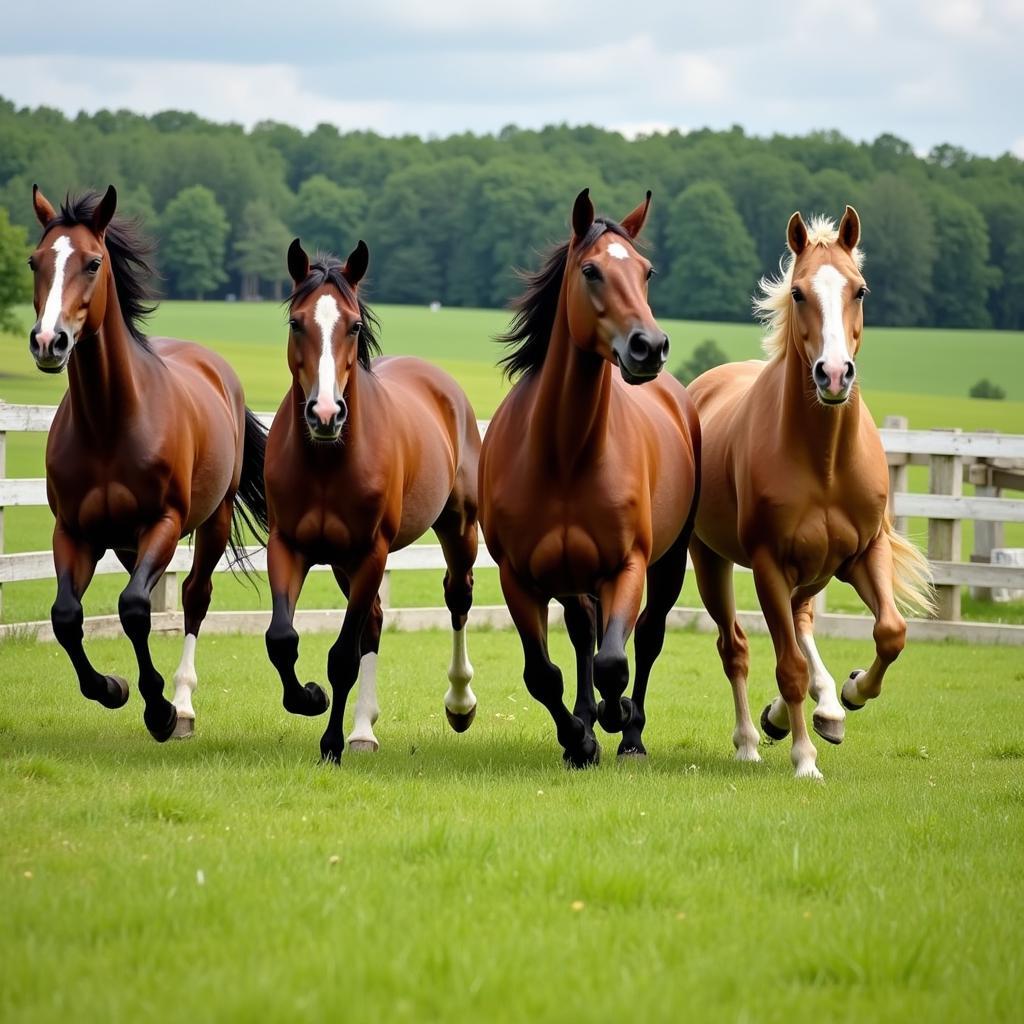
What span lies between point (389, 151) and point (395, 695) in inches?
3521

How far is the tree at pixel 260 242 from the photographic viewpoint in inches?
3295

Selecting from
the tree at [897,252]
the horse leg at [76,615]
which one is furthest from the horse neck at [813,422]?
the tree at [897,252]

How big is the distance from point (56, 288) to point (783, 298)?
375 cm

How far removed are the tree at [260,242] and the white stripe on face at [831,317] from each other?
78.4m

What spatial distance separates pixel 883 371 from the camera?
67.1 m

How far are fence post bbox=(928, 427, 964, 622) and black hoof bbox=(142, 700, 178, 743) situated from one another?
875 cm

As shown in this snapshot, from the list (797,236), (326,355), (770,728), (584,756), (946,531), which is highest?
(797,236)

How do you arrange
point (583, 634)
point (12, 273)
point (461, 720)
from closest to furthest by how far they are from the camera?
point (583, 634), point (461, 720), point (12, 273)

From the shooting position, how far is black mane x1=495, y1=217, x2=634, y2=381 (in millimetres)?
7332

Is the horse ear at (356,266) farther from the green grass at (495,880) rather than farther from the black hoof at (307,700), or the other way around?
the green grass at (495,880)

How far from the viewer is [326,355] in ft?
22.4

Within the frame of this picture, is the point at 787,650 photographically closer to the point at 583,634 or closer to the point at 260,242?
→ the point at 583,634

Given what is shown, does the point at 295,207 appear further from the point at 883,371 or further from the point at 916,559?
the point at 916,559

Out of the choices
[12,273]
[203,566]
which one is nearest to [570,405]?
[203,566]
